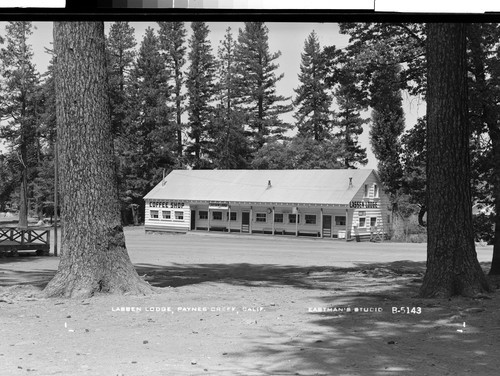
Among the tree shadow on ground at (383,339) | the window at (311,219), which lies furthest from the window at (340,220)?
the tree shadow on ground at (383,339)

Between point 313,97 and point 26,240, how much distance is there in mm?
3401

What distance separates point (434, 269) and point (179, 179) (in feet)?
7.41

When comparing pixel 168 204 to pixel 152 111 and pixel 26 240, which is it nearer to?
A: pixel 152 111

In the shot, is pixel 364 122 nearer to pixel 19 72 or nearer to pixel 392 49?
pixel 392 49

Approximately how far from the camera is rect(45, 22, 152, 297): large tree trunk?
5.23 meters

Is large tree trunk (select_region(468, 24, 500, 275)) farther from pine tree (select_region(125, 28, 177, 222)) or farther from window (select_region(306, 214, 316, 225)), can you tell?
pine tree (select_region(125, 28, 177, 222))

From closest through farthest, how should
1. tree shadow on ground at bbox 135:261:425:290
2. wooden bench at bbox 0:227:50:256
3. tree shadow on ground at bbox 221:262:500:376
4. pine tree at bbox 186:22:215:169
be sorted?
1. tree shadow on ground at bbox 221:262:500:376
2. pine tree at bbox 186:22:215:169
3. tree shadow on ground at bbox 135:261:425:290
4. wooden bench at bbox 0:227:50:256

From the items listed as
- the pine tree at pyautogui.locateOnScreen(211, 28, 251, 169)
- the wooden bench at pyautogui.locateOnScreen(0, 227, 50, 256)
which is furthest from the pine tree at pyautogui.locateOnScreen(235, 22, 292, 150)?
the wooden bench at pyautogui.locateOnScreen(0, 227, 50, 256)

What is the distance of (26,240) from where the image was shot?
6477 millimetres

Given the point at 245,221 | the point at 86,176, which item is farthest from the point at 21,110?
the point at 245,221

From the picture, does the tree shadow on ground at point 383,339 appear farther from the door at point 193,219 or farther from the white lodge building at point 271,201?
the door at point 193,219

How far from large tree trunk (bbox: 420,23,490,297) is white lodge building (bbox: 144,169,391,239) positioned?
508 mm

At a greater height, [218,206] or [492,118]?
[492,118]

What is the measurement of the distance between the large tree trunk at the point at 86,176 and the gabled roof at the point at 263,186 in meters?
0.63
